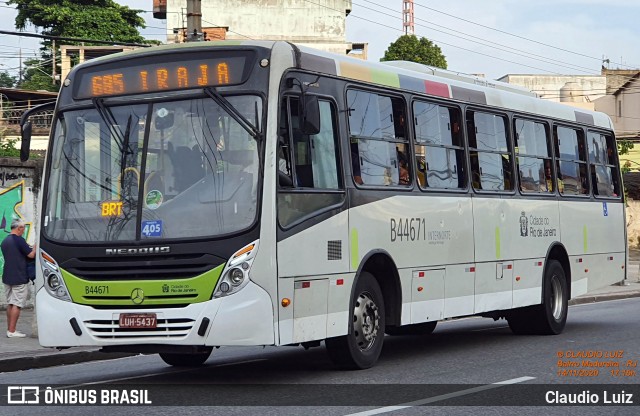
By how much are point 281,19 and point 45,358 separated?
62793 millimetres

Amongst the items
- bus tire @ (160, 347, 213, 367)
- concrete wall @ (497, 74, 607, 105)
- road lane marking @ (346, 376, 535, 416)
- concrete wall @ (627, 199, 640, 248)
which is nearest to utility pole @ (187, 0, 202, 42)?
bus tire @ (160, 347, 213, 367)

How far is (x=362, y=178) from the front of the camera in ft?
40.0

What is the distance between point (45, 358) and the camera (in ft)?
46.3

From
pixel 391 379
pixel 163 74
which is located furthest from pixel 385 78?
pixel 391 379

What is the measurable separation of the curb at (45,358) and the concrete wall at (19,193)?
6542 mm

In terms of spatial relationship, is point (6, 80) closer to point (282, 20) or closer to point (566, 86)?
point (282, 20)

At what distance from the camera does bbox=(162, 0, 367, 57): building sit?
74.9 m

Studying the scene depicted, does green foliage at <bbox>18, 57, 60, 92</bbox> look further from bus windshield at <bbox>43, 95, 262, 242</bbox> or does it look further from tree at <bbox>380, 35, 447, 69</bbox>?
bus windshield at <bbox>43, 95, 262, 242</bbox>

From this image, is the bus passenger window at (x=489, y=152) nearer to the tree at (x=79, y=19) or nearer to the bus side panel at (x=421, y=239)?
the bus side panel at (x=421, y=239)

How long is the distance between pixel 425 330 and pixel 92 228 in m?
7.42

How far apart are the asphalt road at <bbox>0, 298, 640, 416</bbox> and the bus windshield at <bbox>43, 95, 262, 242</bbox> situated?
1.54 metres

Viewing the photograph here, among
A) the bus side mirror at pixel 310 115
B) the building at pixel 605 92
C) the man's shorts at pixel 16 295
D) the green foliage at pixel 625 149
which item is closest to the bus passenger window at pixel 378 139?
the bus side mirror at pixel 310 115

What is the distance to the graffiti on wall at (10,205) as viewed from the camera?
2064 centimetres

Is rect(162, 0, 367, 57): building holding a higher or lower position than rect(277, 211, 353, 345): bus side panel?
higher
